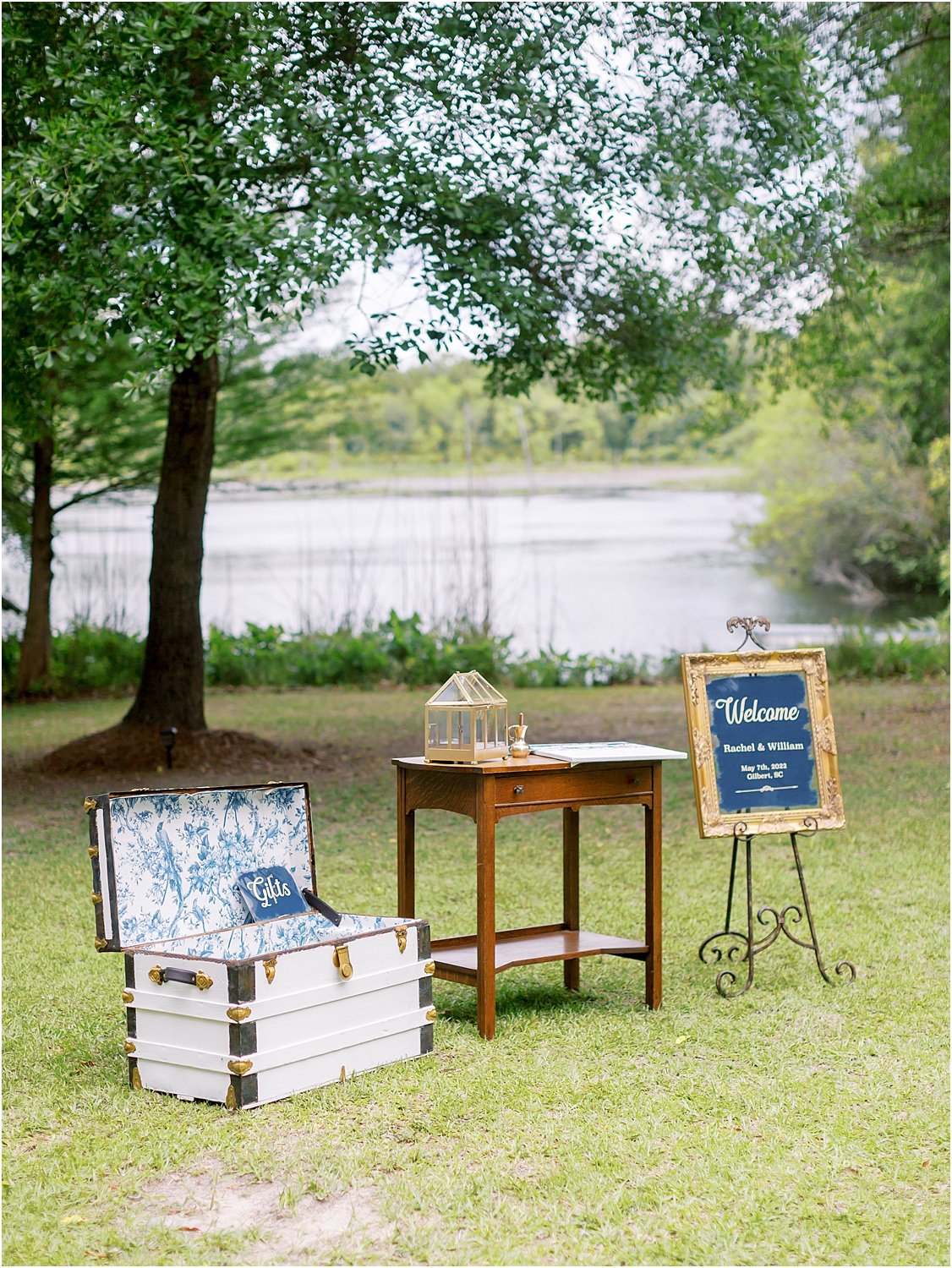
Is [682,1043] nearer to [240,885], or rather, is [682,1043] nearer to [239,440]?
[240,885]

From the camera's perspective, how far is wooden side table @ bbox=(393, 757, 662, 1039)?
3689 mm

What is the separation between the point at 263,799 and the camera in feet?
12.9

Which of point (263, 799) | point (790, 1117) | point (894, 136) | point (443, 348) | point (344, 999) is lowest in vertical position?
point (790, 1117)

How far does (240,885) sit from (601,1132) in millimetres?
1287

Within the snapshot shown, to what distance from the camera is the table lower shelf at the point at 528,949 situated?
3832 millimetres

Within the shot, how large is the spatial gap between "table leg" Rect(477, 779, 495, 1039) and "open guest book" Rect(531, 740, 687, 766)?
0.88 ft

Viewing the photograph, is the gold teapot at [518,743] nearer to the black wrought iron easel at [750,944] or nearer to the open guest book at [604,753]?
the open guest book at [604,753]

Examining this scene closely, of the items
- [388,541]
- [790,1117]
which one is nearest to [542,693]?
[790,1117]

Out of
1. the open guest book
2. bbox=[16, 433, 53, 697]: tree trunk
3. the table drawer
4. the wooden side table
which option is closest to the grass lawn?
the wooden side table

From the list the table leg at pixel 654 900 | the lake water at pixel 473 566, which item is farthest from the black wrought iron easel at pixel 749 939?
the lake water at pixel 473 566

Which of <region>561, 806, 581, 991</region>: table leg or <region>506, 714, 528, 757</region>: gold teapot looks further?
<region>561, 806, 581, 991</region>: table leg

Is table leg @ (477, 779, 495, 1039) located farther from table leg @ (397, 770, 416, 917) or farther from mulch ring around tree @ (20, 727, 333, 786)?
mulch ring around tree @ (20, 727, 333, 786)

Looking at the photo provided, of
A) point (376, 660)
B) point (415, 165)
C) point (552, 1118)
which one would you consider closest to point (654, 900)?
point (552, 1118)

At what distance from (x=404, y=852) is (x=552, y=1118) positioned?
1.09 m
